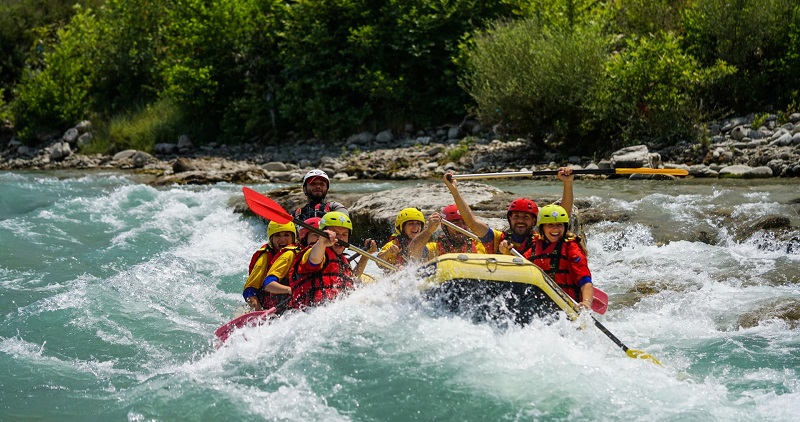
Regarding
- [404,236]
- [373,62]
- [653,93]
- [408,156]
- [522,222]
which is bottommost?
[408,156]

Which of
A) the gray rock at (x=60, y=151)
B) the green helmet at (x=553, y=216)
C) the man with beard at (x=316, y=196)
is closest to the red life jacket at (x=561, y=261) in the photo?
the green helmet at (x=553, y=216)

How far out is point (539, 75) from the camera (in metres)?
15.1

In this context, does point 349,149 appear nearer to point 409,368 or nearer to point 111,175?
point 111,175

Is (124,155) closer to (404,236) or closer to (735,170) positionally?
(735,170)

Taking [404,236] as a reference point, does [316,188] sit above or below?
above

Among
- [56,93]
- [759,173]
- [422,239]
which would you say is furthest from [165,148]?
[422,239]

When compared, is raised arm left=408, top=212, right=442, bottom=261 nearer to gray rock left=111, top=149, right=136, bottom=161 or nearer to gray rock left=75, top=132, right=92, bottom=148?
gray rock left=111, top=149, right=136, bottom=161

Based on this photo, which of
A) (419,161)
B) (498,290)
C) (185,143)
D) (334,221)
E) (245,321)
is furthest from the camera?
(185,143)

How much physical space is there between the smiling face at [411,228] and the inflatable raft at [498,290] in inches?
41.2

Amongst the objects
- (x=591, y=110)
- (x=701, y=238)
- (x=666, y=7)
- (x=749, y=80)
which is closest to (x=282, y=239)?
(x=701, y=238)

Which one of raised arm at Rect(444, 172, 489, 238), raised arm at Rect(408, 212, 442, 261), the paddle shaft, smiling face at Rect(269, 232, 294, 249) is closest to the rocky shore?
raised arm at Rect(444, 172, 489, 238)

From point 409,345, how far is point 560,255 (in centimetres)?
135

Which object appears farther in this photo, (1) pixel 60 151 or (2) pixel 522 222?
(1) pixel 60 151

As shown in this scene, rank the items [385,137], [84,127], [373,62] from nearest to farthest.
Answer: [385,137] < [373,62] < [84,127]
